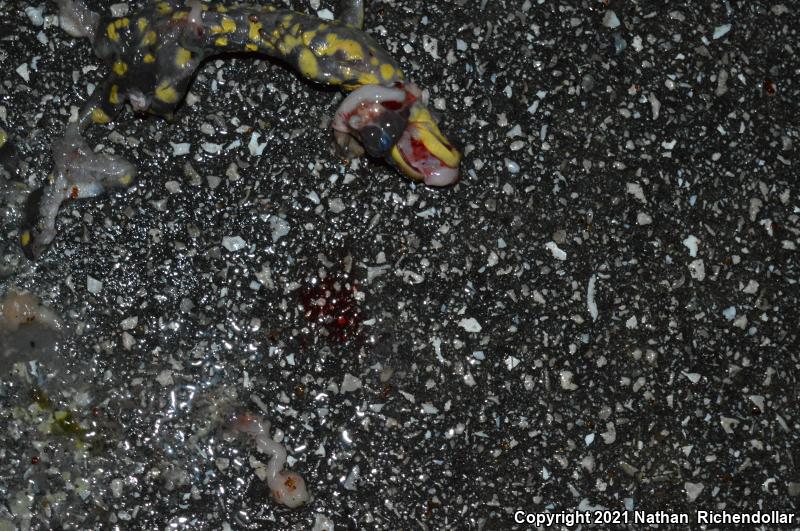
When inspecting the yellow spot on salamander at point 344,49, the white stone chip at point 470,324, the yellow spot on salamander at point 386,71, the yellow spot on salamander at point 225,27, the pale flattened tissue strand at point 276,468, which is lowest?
the pale flattened tissue strand at point 276,468

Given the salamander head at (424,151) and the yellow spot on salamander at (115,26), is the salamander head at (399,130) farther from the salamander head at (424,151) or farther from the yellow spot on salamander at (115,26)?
the yellow spot on salamander at (115,26)

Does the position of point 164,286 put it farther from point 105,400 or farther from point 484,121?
point 484,121

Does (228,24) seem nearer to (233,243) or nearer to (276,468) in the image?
(233,243)

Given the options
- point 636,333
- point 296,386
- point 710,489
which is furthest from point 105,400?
point 710,489

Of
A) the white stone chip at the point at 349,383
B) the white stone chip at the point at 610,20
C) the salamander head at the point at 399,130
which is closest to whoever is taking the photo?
the salamander head at the point at 399,130

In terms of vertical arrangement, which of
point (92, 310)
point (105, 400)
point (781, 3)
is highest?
point (781, 3)

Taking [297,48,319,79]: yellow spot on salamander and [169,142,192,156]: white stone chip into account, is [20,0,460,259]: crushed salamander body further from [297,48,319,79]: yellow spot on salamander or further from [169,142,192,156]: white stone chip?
[169,142,192,156]: white stone chip

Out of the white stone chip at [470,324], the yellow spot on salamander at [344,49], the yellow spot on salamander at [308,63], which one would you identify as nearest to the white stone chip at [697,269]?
the white stone chip at [470,324]
